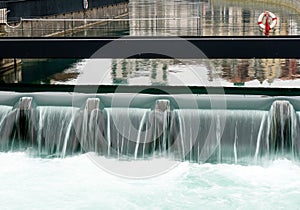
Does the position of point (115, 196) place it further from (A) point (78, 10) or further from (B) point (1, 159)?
(A) point (78, 10)

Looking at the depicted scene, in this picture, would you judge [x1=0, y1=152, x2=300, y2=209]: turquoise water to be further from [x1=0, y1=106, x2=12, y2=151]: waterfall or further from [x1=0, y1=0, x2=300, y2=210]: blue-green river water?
[x1=0, y1=106, x2=12, y2=151]: waterfall

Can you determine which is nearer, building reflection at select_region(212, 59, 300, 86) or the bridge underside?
the bridge underside

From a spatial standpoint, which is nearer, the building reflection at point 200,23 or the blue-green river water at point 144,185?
the blue-green river water at point 144,185

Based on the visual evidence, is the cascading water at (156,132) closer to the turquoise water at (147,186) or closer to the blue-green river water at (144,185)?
the blue-green river water at (144,185)

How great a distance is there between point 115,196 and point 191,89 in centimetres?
671

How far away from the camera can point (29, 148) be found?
52.7 ft

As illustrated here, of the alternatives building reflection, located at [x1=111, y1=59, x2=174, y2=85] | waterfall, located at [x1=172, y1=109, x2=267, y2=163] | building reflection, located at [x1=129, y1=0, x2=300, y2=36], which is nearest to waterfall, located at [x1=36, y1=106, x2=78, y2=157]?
waterfall, located at [x1=172, y1=109, x2=267, y2=163]

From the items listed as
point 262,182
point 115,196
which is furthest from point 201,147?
point 115,196

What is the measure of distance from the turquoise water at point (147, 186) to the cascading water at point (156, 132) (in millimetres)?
406

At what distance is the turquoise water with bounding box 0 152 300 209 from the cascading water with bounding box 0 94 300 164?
0.41m

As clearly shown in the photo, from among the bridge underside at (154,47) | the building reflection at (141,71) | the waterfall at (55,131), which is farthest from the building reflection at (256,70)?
the waterfall at (55,131)

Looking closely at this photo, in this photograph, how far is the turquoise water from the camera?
12664 millimetres

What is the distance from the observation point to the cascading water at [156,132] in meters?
15.1

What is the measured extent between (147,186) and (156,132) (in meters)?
A: 2.07
